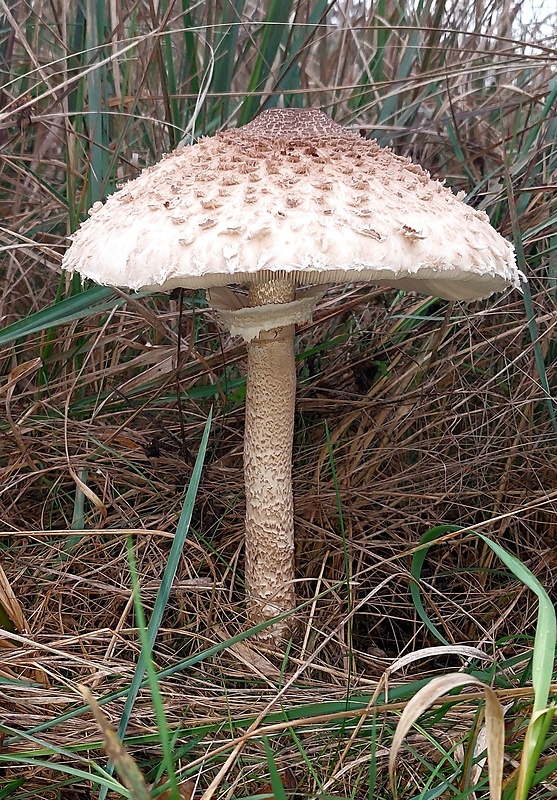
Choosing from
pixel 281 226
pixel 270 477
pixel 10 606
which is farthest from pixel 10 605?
pixel 281 226

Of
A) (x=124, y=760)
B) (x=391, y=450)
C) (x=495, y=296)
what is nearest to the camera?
(x=124, y=760)

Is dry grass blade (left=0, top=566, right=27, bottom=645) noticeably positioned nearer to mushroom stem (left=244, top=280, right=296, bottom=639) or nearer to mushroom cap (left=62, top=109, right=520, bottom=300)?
mushroom stem (left=244, top=280, right=296, bottom=639)

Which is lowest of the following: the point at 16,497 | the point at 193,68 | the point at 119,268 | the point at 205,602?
the point at 205,602

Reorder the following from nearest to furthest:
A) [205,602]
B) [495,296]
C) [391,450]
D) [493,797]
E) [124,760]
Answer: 1. [124,760]
2. [493,797]
3. [205,602]
4. [391,450]
5. [495,296]

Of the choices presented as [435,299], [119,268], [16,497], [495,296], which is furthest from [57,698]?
[495,296]

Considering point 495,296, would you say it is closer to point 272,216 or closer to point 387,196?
point 387,196

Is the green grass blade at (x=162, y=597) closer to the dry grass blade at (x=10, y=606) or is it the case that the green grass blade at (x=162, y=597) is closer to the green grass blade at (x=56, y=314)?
the dry grass blade at (x=10, y=606)
